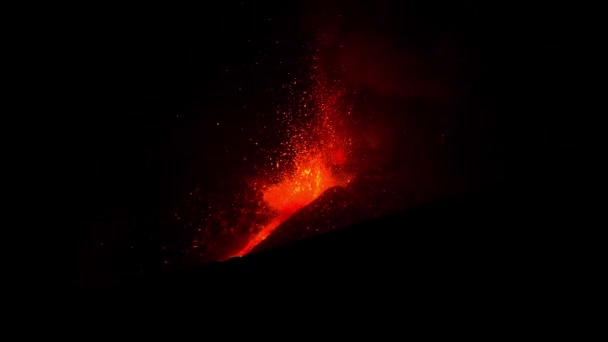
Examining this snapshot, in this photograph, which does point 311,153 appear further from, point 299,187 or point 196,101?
point 196,101

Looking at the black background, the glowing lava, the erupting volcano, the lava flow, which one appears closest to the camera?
the black background

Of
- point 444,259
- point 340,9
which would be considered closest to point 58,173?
point 340,9

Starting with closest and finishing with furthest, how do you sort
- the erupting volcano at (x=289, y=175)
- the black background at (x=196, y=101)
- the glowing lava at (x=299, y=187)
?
1. the black background at (x=196, y=101)
2. the erupting volcano at (x=289, y=175)
3. the glowing lava at (x=299, y=187)

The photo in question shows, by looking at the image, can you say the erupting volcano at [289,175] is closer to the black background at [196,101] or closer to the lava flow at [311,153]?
the lava flow at [311,153]

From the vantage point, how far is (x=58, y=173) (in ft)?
11.2

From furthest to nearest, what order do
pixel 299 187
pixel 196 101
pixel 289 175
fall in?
pixel 299 187 → pixel 289 175 → pixel 196 101

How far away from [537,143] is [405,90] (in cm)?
144

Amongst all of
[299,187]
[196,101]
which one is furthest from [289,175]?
[196,101]

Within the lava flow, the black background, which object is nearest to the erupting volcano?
the lava flow

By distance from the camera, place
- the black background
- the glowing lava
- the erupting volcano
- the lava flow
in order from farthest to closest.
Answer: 1. the glowing lava
2. the lava flow
3. the erupting volcano
4. the black background

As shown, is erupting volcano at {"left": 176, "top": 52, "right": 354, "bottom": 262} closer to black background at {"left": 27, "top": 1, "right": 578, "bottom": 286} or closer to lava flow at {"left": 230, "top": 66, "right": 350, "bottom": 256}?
lava flow at {"left": 230, "top": 66, "right": 350, "bottom": 256}

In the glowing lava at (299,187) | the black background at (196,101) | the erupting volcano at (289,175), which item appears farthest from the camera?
the glowing lava at (299,187)

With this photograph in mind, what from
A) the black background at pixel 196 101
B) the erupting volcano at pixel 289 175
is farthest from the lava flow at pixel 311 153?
the black background at pixel 196 101

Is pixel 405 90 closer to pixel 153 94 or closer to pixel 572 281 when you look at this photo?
pixel 153 94
